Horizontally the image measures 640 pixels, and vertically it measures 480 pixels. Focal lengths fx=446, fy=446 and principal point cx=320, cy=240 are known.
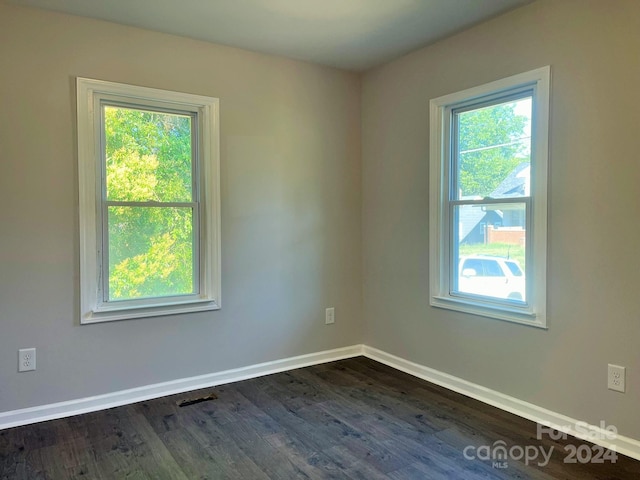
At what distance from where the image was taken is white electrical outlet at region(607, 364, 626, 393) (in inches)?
90.5

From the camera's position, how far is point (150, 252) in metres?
3.10

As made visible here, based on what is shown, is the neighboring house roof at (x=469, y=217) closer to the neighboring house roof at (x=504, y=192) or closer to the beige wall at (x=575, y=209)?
the neighboring house roof at (x=504, y=192)

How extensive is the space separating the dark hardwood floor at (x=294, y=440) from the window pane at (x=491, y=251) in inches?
30.3

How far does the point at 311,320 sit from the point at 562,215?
2.07 meters

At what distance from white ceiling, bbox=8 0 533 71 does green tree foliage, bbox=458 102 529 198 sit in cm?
60

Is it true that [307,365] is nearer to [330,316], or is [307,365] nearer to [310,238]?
[330,316]

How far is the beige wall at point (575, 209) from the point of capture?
226 cm

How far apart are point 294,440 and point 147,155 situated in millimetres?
2076

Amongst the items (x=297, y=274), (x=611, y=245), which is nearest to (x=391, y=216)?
(x=297, y=274)

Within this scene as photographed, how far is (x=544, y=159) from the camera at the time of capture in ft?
8.44

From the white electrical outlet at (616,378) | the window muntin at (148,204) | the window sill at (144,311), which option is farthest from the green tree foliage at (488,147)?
the window sill at (144,311)

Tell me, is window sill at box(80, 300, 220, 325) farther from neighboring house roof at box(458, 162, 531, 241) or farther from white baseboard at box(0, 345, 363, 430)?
neighboring house roof at box(458, 162, 531, 241)

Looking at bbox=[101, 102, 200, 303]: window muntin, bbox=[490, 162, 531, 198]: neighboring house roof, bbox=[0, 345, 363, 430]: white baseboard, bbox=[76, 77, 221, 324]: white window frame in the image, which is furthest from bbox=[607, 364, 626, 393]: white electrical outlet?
bbox=[101, 102, 200, 303]: window muntin

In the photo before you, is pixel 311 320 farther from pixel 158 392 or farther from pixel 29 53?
pixel 29 53
